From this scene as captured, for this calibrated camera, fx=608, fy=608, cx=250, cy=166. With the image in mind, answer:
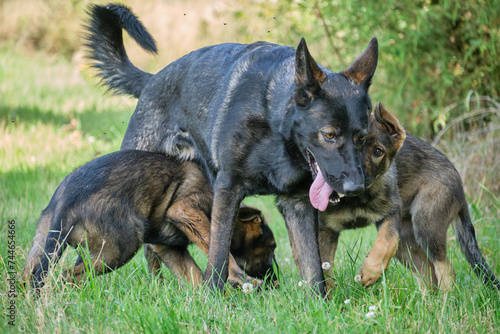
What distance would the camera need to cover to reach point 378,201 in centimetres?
420

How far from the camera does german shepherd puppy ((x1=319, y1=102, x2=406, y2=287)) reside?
3980 mm

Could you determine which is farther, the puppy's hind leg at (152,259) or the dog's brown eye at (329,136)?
the puppy's hind leg at (152,259)

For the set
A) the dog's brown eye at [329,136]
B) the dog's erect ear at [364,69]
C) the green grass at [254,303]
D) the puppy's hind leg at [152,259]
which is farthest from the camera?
the puppy's hind leg at [152,259]

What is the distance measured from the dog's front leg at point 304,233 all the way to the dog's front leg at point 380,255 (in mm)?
362

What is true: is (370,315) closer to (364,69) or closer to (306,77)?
(306,77)

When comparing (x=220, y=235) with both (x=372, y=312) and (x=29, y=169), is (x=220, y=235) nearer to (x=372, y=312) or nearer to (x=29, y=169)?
(x=372, y=312)

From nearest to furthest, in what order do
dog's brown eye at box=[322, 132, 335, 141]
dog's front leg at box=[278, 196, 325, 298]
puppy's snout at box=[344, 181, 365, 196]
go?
1. puppy's snout at box=[344, 181, 365, 196]
2. dog's brown eye at box=[322, 132, 335, 141]
3. dog's front leg at box=[278, 196, 325, 298]

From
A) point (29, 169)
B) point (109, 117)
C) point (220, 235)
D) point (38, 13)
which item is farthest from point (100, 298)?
point (38, 13)

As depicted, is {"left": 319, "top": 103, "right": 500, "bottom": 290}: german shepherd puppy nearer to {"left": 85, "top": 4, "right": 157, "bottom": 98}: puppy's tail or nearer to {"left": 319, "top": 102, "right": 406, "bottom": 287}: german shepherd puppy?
{"left": 319, "top": 102, "right": 406, "bottom": 287}: german shepherd puppy

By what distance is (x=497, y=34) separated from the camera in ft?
23.3

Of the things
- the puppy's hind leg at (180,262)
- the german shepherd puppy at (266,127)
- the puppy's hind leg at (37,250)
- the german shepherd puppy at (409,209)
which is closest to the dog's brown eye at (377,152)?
the german shepherd puppy at (409,209)

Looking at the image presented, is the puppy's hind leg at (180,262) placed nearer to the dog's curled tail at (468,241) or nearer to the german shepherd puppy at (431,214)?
the german shepherd puppy at (431,214)

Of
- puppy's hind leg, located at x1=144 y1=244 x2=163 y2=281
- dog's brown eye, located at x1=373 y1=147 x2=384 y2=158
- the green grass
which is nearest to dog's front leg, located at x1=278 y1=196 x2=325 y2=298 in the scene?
the green grass

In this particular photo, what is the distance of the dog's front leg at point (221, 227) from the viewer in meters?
4.17
